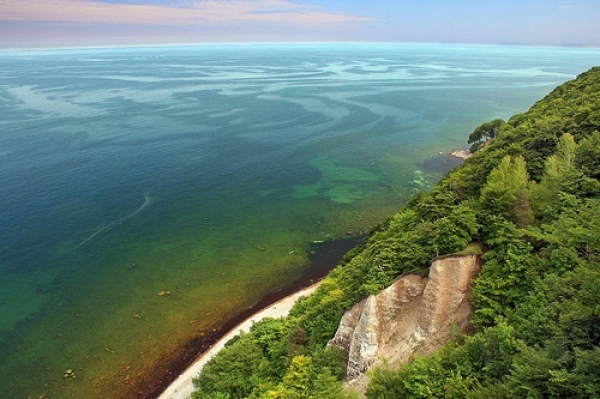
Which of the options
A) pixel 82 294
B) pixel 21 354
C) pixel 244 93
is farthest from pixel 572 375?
pixel 244 93

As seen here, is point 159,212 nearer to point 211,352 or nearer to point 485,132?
point 211,352

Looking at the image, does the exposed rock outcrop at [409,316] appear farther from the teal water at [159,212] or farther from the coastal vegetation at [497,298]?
the teal water at [159,212]

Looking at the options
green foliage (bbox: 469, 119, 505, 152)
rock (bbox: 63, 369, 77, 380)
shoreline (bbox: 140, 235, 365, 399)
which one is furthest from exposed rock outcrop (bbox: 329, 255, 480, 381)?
green foliage (bbox: 469, 119, 505, 152)

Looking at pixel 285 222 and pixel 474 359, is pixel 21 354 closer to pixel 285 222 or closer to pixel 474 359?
pixel 285 222

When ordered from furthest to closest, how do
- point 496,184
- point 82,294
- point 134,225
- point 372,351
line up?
point 134,225, point 82,294, point 496,184, point 372,351

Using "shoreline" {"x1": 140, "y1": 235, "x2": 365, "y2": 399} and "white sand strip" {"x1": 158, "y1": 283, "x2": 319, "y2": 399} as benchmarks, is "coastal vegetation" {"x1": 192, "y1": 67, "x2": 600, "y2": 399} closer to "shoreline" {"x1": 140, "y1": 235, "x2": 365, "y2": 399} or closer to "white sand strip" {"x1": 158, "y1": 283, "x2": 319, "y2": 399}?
"white sand strip" {"x1": 158, "y1": 283, "x2": 319, "y2": 399}

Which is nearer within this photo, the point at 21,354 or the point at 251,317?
the point at 21,354

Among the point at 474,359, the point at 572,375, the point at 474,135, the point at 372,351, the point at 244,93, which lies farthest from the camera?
the point at 244,93
